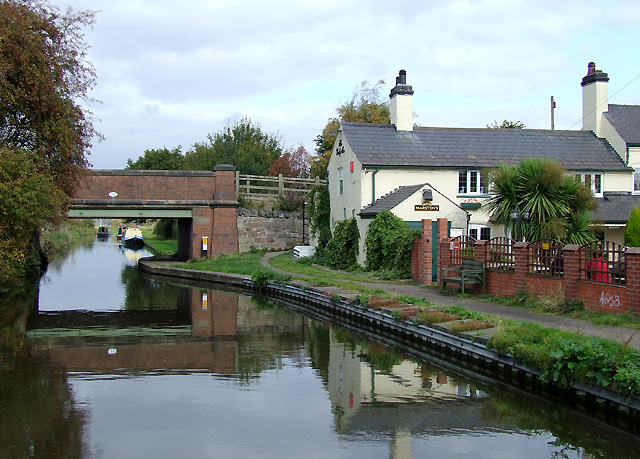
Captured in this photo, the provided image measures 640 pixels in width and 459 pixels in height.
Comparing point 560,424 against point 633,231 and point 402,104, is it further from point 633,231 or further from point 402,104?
point 402,104

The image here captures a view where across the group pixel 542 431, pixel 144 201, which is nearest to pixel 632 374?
pixel 542 431

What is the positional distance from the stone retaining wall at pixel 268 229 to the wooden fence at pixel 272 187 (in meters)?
1.53

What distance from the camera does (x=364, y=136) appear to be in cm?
2677

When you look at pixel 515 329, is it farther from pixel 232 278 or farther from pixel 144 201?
pixel 144 201

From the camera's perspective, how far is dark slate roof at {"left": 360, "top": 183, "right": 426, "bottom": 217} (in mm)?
23105

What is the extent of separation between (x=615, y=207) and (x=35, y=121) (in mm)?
21077

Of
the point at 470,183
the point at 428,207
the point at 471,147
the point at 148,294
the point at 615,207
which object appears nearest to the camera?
the point at 428,207

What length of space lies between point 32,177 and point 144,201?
1533 centimetres

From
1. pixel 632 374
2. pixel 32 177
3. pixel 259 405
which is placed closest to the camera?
pixel 632 374

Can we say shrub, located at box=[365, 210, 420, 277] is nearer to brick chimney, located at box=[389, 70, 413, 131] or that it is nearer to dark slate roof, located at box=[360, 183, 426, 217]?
dark slate roof, located at box=[360, 183, 426, 217]

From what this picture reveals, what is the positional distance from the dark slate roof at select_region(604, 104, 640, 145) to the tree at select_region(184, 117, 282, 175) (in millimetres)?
24773

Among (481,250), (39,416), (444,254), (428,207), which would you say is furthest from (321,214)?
(39,416)

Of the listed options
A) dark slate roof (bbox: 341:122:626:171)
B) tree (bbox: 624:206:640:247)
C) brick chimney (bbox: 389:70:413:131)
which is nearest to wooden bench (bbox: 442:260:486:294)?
tree (bbox: 624:206:640:247)

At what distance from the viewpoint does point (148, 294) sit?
23.8m
